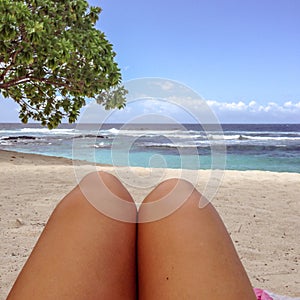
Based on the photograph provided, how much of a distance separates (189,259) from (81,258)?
23 centimetres

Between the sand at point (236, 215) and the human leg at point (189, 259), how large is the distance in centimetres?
13

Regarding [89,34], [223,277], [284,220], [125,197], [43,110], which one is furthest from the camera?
[43,110]

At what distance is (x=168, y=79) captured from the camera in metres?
0.89

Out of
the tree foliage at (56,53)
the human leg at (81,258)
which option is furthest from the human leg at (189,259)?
the tree foliage at (56,53)

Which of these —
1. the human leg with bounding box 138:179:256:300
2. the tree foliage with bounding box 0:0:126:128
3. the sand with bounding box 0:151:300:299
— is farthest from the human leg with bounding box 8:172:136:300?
the tree foliage with bounding box 0:0:126:128

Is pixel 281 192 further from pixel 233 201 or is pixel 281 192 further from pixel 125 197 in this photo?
pixel 125 197

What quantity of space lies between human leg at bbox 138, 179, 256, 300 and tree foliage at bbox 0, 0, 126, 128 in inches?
→ 146

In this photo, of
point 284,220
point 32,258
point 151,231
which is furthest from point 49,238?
point 284,220

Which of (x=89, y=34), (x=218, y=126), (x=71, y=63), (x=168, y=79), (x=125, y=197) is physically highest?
(x=89, y=34)

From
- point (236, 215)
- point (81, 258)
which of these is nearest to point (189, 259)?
point (81, 258)

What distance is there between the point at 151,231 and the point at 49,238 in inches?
9.1

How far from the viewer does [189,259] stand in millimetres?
765

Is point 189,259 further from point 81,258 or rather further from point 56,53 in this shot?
point 56,53

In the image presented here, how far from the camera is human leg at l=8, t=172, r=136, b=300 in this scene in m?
0.73
